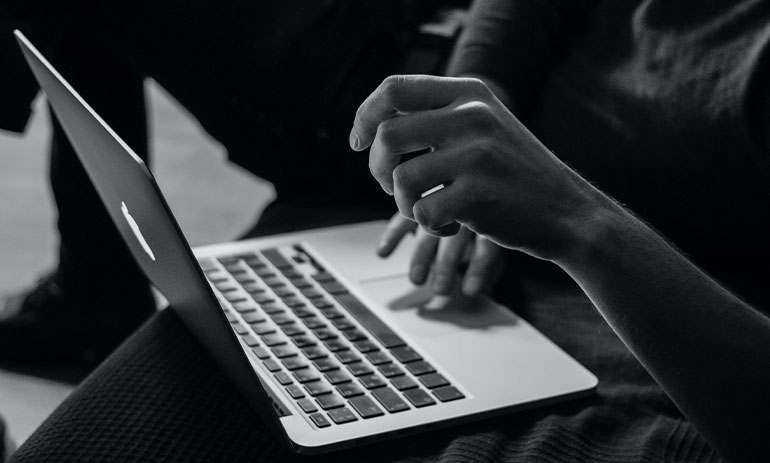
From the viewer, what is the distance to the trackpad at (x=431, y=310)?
852 millimetres

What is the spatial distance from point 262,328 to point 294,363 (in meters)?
0.07

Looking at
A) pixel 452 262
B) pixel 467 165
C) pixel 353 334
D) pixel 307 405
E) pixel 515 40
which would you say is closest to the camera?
pixel 467 165

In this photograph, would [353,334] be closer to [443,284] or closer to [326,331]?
[326,331]

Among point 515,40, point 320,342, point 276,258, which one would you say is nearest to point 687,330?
point 320,342

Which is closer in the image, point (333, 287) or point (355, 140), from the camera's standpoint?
point (355, 140)

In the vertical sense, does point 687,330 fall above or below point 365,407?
above

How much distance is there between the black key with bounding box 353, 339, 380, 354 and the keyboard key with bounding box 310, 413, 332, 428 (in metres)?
0.10

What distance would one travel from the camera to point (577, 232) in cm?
63

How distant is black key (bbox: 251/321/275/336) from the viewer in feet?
2.68

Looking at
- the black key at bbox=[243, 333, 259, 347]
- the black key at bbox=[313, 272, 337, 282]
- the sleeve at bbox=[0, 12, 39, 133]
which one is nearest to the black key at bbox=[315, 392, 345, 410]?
the black key at bbox=[243, 333, 259, 347]

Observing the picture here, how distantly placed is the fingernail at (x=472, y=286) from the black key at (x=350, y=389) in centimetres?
20

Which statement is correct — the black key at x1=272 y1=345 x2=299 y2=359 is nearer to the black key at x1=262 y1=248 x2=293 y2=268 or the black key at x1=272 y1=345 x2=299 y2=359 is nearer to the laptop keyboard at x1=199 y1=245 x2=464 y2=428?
the laptop keyboard at x1=199 y1=245 x2=464 y2=428

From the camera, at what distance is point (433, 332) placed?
33.0 inches

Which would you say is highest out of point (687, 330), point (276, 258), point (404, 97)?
point (404, 97)
